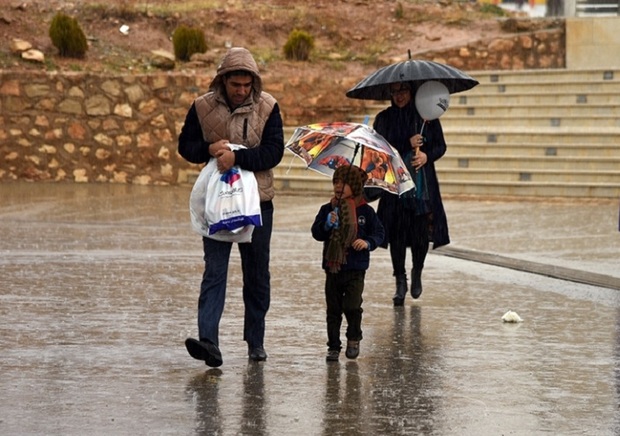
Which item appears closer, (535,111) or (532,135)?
(532,135)

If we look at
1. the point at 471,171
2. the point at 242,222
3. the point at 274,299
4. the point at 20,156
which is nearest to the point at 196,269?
the point at 274,299

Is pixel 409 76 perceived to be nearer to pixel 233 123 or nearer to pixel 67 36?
pixel 233 123

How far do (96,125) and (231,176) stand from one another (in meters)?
14.9

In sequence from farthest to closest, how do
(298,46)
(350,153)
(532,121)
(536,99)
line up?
(298,46)
(536,99)
(532,121)
(350,153)

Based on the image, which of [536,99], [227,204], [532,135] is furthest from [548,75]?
[227,204]

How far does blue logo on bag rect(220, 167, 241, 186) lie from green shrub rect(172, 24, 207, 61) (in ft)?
52.2

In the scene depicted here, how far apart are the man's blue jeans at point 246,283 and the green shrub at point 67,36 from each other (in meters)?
15.4

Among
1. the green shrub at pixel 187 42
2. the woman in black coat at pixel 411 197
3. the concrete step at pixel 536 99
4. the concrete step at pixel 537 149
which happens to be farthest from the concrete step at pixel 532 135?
the woman in black coat at pixel 411 197

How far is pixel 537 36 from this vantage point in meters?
25.1

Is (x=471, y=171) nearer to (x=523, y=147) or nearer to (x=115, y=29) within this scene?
(x=523, y=147)

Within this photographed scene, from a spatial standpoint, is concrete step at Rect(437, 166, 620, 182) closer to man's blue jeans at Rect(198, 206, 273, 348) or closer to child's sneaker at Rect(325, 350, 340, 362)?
child's sneaker at Rect(325, 350, 340, 362)

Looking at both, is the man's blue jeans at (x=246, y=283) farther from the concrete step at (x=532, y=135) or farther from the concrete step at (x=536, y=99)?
the concrete step at (x=536, y=99)

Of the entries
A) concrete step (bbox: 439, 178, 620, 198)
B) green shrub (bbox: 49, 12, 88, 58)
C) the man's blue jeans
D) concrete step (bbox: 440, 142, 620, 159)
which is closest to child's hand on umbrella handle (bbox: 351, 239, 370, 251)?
the man's blue jeans

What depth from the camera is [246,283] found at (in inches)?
331
